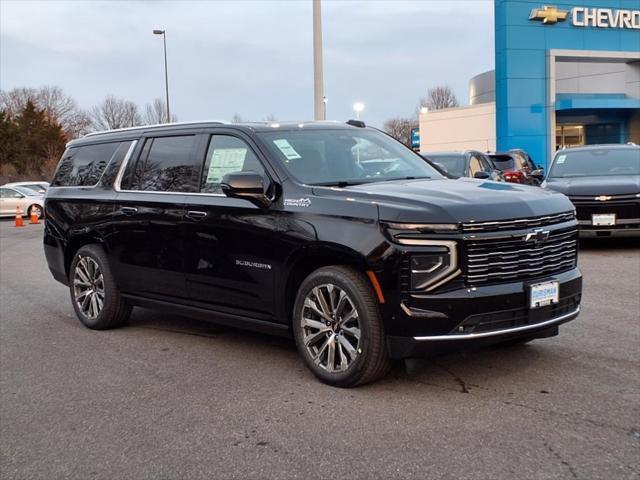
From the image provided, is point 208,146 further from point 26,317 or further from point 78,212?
point 26,317

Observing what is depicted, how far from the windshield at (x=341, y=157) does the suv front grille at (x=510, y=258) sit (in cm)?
126

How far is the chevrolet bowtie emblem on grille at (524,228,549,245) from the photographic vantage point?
4492mm

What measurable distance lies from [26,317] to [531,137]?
3052 centimetres

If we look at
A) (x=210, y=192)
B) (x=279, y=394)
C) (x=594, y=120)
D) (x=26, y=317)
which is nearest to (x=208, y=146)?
(x=210, y=192)

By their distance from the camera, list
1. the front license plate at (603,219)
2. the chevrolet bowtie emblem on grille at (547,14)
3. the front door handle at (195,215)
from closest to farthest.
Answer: the front door handle at (195,215), the front license plate at (603,219), the chevrolet bowtie emblem on grille at (547,14)

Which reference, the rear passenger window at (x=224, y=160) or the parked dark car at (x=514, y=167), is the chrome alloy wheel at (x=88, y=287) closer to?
the rear passenger window at (x=224, y=160)

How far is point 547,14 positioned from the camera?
33.9 meters

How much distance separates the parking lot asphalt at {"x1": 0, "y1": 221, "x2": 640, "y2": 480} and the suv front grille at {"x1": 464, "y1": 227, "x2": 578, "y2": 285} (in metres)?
0.77

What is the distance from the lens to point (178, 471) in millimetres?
3588

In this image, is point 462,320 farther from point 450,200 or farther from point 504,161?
point 504,161

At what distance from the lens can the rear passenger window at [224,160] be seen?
216 inches

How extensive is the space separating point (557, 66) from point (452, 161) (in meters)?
28.3

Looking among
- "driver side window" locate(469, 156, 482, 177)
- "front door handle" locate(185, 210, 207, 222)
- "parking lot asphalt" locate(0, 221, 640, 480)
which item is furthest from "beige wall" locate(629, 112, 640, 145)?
"front door handle" locate(185, 210, 207, 222)

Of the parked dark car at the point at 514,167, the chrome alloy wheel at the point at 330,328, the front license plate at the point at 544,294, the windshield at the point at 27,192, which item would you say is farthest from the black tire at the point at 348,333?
the windshield at the point at 27,192
